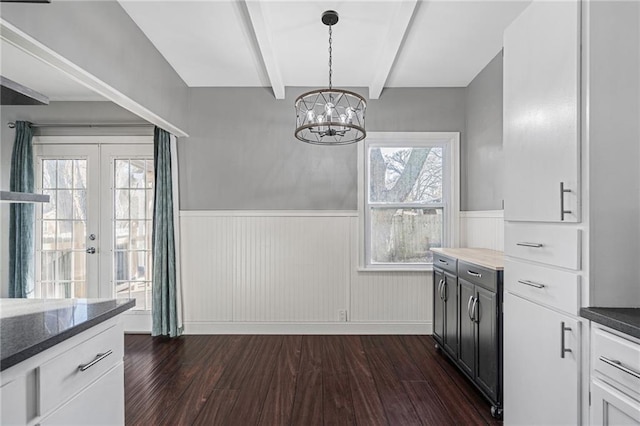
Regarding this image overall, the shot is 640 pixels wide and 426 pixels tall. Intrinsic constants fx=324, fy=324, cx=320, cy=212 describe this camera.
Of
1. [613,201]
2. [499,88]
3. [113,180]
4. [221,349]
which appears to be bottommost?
[221,349]

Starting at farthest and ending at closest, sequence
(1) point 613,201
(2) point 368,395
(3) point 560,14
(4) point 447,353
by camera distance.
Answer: (4) point 447,353 → (2) point 368,395 → (3) point 560,14 → (1) point 613,201

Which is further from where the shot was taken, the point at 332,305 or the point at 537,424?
the point at 332,305

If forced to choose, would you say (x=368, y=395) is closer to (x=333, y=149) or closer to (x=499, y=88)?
(x=333, y=149)

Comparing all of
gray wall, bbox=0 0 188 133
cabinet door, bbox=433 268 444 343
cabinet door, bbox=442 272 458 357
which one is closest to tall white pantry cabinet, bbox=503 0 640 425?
cabinet door, bbox=442 272 458 357

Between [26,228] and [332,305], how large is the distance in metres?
3.44

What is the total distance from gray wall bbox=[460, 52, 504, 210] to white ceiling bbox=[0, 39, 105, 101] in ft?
12.1

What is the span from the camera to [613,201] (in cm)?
129

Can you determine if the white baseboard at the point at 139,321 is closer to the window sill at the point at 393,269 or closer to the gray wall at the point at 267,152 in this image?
the gray wall at the point at 267,152

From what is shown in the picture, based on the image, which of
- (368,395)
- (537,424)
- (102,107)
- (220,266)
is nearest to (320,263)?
(220,266)

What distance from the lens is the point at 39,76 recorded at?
3156 millimetres

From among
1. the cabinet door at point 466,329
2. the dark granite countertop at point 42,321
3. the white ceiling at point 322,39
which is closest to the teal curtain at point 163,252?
the white ceiling at point 322,39

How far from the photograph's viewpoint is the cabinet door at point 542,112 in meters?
1.35

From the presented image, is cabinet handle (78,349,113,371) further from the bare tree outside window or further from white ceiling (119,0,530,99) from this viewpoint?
the bare tree outside window

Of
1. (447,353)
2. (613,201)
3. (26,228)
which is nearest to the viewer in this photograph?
(613,201)
